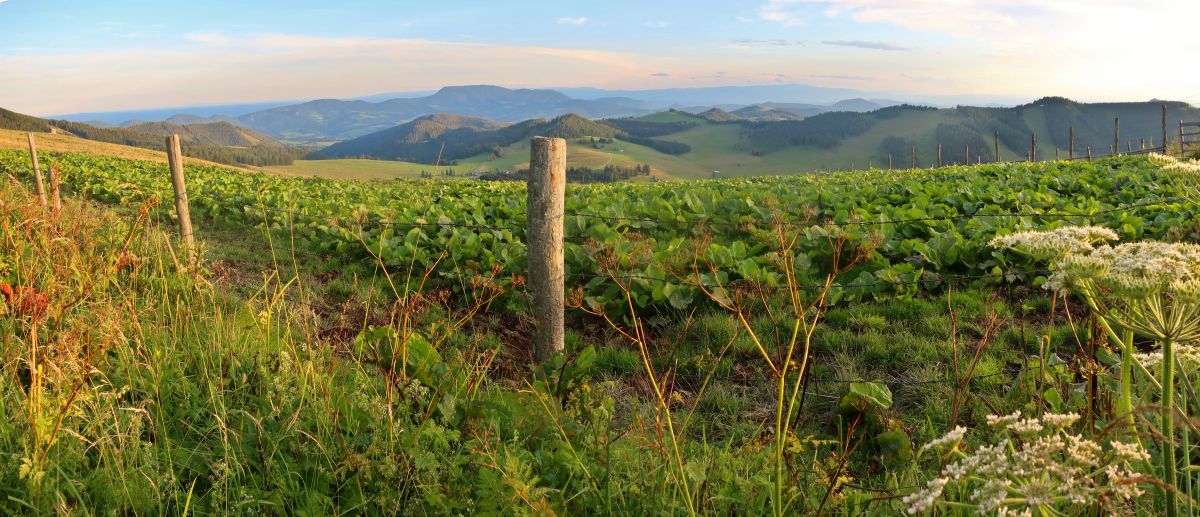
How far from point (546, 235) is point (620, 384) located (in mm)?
1419

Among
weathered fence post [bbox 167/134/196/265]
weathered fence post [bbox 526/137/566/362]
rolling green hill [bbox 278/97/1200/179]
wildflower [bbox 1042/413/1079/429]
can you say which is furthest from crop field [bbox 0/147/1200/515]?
rolling green hill [bbox 278/97/1200/179]

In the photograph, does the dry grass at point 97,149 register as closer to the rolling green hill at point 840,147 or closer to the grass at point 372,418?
the grass at point 372,418

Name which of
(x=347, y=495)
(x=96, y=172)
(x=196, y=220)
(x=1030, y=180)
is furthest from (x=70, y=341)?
(x=96, y=172)

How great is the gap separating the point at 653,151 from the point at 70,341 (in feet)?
628

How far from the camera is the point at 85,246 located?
5.69m

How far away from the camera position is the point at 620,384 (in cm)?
569

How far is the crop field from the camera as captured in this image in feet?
7.77

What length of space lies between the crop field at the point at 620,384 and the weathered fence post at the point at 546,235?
1.30 feet

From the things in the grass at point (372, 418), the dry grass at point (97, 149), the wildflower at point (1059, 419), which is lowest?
the grass at point (372, 418)

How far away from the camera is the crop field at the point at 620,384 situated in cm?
237

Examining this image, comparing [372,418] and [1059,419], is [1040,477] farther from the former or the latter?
[372,418]

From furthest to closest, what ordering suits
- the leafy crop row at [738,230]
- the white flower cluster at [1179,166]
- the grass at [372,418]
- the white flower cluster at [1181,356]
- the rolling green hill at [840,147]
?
the rolling green hill at [840,147]
the leafy crop row at [738,230]
the white flower cluster at [1179,166]
the grass at [372,418]
the white flower cluster at [1181,356]

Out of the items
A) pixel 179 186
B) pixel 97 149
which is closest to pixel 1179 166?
pixel 179 186

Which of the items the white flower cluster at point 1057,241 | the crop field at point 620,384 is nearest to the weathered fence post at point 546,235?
the crop field at point 620,384
